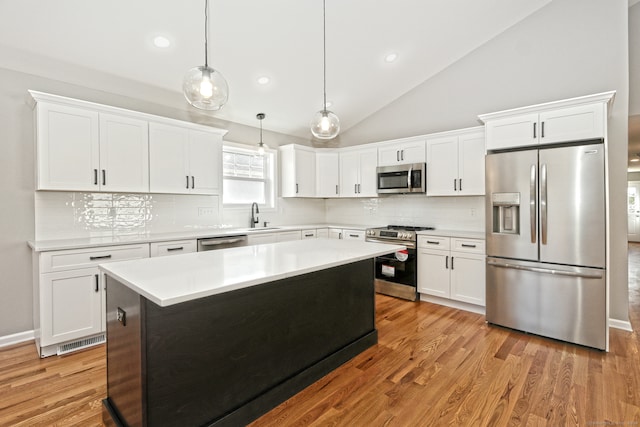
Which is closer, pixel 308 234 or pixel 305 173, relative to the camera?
pixel 308 234

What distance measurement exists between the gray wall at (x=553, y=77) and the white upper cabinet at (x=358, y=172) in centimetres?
74

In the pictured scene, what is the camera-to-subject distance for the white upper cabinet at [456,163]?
392cm

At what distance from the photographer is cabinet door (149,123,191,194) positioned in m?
3.50

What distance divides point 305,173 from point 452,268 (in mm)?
2715

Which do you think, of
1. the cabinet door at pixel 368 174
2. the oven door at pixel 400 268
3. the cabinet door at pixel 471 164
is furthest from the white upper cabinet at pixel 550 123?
the cabinet door at pixel 368 174

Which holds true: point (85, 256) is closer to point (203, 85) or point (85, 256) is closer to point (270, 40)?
point (203, 85)

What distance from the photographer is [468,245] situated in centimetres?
376

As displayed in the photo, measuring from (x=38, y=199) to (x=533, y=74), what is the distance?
5.53 m

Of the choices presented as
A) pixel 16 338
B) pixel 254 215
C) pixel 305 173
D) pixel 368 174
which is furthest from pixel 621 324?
pixel 16 338

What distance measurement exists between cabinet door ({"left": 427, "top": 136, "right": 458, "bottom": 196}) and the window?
8.10 feet

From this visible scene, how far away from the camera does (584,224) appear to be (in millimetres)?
2842

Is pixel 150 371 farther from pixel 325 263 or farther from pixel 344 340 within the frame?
pixel 344 340

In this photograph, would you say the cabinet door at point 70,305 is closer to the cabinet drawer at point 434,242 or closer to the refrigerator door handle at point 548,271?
the cabinet drawer at point 434,242

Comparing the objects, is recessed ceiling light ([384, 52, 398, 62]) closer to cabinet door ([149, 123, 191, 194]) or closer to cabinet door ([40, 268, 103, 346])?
cabinet door ([149, 123, 191, 194])
